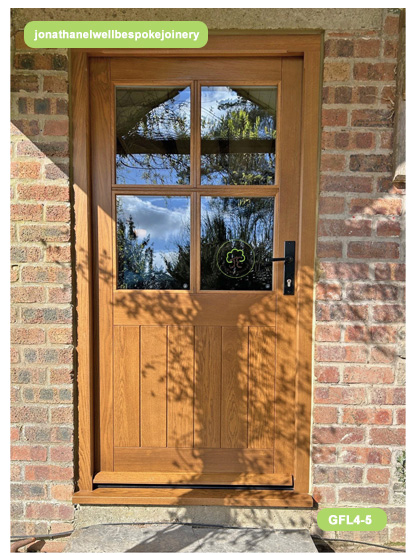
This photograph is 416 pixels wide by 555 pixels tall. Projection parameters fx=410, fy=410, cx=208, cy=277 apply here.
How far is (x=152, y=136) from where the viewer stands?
240cm

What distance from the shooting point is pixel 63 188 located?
7.50 feet

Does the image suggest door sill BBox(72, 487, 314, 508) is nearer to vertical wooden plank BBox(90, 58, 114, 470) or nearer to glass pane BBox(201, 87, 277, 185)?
vertical wooden plank BBox(90, 58, 114, 470)

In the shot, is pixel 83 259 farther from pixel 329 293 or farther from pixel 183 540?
pixel 183 540

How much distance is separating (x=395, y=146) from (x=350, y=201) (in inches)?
14.4

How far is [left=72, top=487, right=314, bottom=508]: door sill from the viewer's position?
2.35m

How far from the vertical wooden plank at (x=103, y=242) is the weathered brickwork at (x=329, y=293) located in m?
0.17

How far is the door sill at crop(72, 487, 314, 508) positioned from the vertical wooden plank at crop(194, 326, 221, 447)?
0.28m

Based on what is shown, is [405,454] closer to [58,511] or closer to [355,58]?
[58,511]

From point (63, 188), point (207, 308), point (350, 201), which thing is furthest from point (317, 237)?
point (63, 188)

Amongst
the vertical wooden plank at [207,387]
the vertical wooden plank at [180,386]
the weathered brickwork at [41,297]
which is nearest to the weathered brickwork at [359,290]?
the vertical wooden plank at [207,387]

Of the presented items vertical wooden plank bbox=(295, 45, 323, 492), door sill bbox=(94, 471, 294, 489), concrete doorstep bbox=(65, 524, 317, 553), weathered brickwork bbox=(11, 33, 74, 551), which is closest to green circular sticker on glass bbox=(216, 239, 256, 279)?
vertical wooden plank bbox=(295, 45, 323, 492)

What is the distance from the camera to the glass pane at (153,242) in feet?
7.92

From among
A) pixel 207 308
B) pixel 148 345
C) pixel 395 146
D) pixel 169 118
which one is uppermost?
pixel 169 118

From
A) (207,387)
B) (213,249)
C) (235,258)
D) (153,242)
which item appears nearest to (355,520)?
(207,387)
